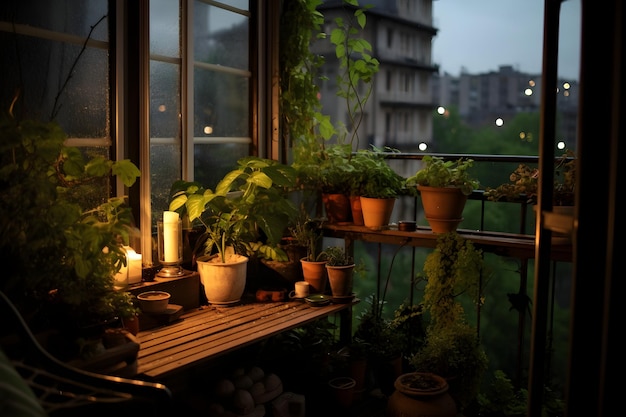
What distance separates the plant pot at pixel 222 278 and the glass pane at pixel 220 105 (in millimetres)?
744

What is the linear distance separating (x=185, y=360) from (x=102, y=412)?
15.4 inches

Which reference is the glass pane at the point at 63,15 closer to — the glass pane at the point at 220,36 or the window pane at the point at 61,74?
the window pane at the point at 61,74

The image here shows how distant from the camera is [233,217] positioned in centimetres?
359

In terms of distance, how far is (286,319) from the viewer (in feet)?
11.3

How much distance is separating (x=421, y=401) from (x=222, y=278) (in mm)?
1184

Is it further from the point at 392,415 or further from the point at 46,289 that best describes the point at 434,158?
the point at 46,289

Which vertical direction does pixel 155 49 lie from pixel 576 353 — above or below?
above

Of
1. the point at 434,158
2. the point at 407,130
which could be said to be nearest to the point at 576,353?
the point at 434,158

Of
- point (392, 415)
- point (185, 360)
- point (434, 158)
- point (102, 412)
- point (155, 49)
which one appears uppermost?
point (155, 49)

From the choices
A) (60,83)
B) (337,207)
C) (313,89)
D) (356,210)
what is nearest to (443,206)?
(356,210)

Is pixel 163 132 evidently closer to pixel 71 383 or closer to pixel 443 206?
pixel 443 206

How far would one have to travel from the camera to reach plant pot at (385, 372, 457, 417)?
3.23 metres

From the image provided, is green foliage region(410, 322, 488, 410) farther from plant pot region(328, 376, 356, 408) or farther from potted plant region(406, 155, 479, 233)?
potted plant region(406, 155, 479, 233)

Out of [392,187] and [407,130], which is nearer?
[392,187]
